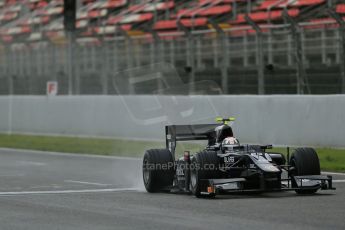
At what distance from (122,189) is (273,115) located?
849 cm

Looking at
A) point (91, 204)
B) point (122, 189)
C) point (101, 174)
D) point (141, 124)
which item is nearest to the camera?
point (91, 204)

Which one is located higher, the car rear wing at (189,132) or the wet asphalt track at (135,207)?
the car rear wing at (189,132)

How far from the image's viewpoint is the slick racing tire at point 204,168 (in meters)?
12.6

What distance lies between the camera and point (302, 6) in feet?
80.3

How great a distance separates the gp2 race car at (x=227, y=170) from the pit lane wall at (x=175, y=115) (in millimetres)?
6022

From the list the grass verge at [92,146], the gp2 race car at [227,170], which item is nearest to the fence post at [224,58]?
the grass verge at [92,146]

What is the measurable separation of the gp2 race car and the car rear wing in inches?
0.6

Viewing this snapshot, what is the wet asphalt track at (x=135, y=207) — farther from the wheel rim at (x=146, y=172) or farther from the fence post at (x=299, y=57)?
the fence post at (x=299, y=57)

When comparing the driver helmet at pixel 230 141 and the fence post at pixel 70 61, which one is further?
the fence post at pixel 70 61

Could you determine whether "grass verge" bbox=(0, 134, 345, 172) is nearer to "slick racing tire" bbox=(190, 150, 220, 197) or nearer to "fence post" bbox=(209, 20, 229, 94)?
"fence post" bbox=(209, 20, 229, 94)

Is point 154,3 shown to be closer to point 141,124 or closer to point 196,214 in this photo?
point 141,124

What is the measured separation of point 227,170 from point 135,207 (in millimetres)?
1625

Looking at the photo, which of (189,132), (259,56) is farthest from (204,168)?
(259,56)

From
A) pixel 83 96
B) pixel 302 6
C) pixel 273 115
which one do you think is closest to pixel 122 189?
pixel 273 115
